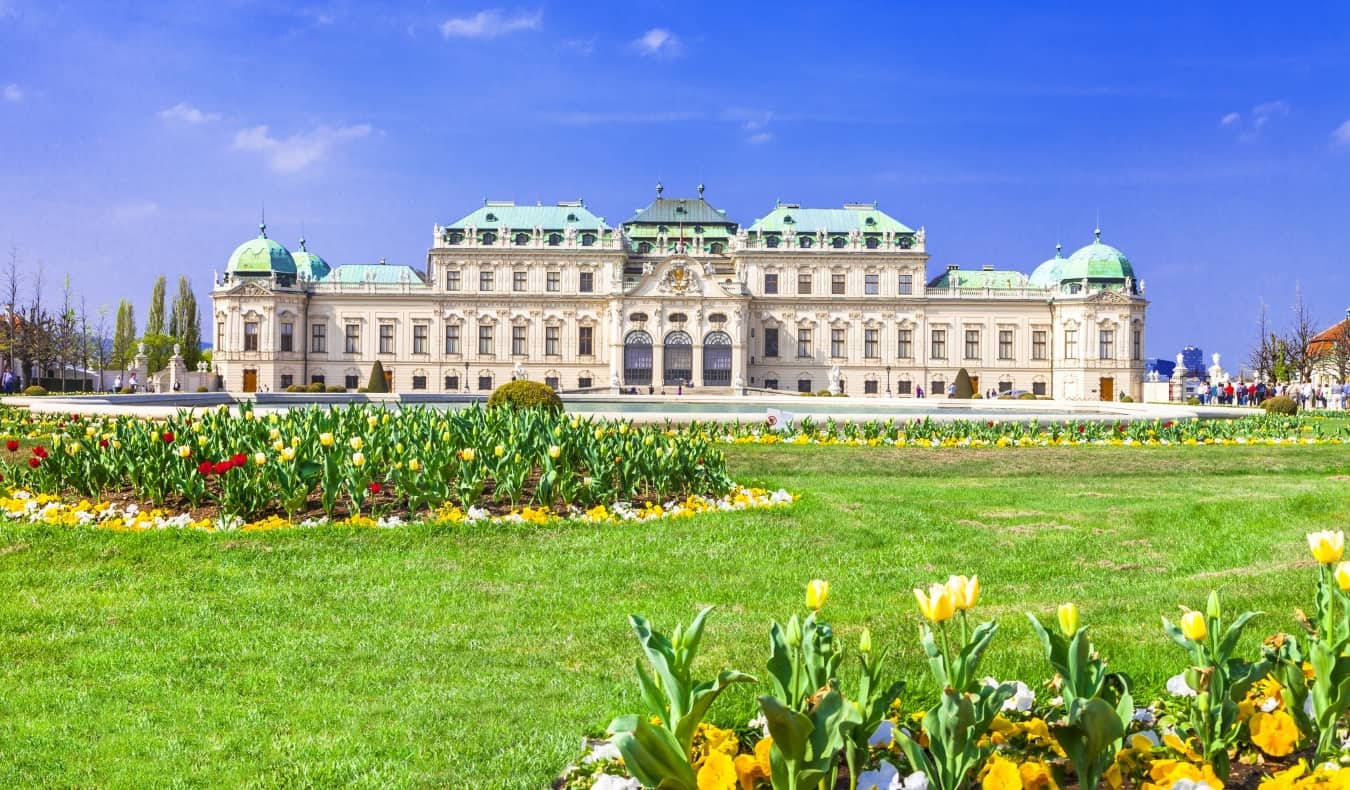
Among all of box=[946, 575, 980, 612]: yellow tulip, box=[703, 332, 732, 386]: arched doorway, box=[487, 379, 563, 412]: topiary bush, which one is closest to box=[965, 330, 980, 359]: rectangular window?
box=[703, 332, 732, 386]: arched doorway

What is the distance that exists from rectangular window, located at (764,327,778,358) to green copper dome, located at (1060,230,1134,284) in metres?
18.8

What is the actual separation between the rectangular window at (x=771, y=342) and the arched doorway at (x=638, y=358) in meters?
7.66

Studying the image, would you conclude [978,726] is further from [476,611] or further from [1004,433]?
[1004,433]

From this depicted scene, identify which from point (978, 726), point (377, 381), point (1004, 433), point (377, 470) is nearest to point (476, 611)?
point (377, 470)

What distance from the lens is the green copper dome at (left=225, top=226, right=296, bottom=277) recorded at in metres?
66.6

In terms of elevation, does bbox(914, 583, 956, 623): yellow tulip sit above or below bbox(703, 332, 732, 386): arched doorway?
below

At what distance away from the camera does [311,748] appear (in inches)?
179

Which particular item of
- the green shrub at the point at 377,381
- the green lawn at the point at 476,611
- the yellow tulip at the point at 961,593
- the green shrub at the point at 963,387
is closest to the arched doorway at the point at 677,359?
the green shrub at the point at 963,387

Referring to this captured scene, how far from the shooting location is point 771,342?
67.9m

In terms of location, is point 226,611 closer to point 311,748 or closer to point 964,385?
point 311,748

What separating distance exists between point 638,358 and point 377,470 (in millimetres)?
54839

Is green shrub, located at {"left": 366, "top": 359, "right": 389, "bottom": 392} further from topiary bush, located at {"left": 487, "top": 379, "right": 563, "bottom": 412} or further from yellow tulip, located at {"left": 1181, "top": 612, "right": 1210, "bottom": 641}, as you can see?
yellow tulip, located at {"left": 1181, "top": 612, "right": 1210, "bottom": 641}

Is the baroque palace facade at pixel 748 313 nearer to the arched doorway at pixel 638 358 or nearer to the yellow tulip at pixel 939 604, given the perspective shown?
the arched doorway at pixel 638 358

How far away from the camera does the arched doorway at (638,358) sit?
65.5 m
